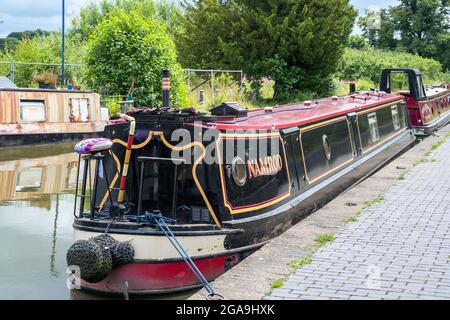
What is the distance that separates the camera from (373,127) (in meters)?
12.6

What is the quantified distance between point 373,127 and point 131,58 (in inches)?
374

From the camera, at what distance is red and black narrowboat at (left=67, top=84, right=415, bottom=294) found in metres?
6.33

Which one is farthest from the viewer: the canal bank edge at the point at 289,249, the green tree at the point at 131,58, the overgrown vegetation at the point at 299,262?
the green tree at the point at 131,58

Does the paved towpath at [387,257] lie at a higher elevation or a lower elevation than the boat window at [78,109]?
lower

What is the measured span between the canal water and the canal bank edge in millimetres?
1076

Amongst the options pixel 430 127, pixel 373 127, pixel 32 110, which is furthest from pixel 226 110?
pixel 32 110

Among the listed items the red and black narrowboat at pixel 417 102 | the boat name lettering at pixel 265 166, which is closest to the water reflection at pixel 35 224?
the boat name lettering at pixel 265 166

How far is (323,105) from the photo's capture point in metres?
11.3

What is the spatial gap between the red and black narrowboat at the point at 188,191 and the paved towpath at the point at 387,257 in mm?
1048

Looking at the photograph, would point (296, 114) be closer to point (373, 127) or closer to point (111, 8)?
point (373, 127)

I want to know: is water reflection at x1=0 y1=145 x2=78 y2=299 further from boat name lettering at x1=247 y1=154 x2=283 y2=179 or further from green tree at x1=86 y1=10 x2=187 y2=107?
green tree at x1=86 y1=10 x2=187 y2=107

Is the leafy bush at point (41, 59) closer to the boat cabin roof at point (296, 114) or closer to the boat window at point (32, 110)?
the boat window at point (32, 110)

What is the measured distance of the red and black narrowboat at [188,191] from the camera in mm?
6328

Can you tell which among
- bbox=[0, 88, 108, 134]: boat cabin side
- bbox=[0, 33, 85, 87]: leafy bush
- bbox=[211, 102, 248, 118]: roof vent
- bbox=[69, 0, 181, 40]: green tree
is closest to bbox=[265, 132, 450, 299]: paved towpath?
bbox=[211, 102, 248, 118]: roof vent
